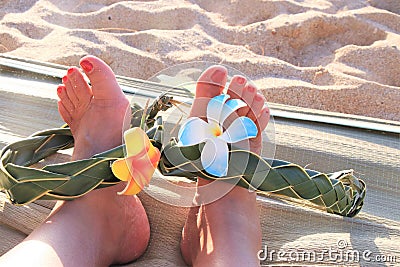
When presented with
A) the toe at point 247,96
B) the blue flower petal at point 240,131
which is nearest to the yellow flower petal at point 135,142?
the blue flower petal at point 240,131

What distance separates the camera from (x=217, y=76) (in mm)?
967

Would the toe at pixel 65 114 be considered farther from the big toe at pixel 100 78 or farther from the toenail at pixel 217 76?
the toenail at pixel 217 76

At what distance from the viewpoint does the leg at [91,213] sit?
0.80 meters

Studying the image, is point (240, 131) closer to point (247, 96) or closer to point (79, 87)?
point (247, 96)

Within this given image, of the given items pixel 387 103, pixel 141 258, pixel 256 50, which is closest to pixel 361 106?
pixel 387 103

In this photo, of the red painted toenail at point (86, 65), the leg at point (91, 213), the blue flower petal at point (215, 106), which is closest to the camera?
the leg at point (91, 213)

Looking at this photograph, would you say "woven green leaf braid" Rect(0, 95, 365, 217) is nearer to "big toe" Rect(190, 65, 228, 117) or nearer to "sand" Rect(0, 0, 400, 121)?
"big toe" Rect(190, 65, 228, 117)

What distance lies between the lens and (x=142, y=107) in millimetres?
1007

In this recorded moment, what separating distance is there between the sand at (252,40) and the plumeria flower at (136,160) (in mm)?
856

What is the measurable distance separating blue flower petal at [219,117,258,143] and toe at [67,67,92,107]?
377 millimetres

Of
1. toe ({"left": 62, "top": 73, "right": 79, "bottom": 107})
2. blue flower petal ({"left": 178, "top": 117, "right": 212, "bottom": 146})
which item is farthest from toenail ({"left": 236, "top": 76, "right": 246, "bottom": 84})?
toe ({"left": 62, "top": 73, "right": 79, "bottom": 107})

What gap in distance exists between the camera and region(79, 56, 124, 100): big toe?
1.03m

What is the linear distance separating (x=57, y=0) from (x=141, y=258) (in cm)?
153

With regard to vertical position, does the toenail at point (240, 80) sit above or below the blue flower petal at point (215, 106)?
above
